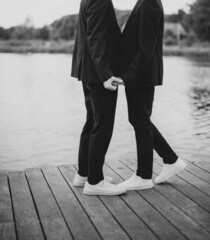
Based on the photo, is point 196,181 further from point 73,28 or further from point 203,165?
point 73,28

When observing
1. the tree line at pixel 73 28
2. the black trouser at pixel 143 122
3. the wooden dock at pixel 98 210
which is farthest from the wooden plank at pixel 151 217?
the tree line at pixel 73 28

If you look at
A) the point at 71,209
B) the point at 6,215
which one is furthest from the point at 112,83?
the point at 6,215

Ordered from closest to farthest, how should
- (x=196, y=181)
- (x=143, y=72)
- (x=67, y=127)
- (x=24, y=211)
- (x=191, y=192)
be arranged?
1. (x=24, y=211)
2. (x=143, y=72)
3. (x=191, y=192)
4. (x=196, y=181)
5. (x=67, y=127)

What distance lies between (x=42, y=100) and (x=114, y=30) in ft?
41.2

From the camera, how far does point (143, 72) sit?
3.41m

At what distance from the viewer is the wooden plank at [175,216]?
2.82 meters

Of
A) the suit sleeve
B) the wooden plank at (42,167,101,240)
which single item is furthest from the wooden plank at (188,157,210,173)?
the suit sleeve

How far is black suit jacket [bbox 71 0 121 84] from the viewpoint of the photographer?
10.6 feet

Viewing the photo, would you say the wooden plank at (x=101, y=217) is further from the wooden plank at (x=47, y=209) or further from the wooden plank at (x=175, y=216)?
the wooden plank at (x=175, y=216)

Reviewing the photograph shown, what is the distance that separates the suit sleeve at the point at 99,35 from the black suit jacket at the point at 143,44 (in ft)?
0.66

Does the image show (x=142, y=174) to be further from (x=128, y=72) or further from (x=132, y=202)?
(x=128, y=72)

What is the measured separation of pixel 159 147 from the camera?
12.8ft

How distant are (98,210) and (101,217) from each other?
146mm

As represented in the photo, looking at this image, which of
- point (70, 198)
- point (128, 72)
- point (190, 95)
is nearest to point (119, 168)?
point (70, 198)
